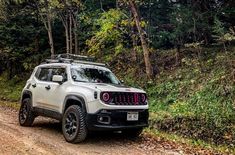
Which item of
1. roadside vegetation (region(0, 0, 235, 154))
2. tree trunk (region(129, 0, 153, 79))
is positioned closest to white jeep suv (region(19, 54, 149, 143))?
roadside vegetation (region(0, 0, 235, 154))

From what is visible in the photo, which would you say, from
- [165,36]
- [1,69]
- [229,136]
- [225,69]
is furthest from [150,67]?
[1,69]

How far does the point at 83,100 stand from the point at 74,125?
73 cm

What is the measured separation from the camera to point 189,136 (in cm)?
1188

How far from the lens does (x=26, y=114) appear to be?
11531 millimetres

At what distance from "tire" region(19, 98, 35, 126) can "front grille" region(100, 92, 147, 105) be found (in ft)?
11.7

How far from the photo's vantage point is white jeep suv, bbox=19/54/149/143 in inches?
347

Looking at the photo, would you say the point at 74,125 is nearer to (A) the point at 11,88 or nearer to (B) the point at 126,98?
(B) the point at 126,98

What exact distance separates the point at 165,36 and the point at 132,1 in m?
2.92

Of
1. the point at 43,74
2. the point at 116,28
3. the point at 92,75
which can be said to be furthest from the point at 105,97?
the point at 116,28

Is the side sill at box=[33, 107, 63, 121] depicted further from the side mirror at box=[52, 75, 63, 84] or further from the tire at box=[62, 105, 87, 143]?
the side mirror at box=[52, 75, 63, 84]

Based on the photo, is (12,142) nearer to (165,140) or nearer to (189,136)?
(165,140)

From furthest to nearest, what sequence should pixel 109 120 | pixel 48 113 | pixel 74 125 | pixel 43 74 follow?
pixel 43 74 < pixel 48 113 < pixel 74 125 < pixel 109 120

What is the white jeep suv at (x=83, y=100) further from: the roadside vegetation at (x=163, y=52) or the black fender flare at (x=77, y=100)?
the roadside vegetation at (x=163, y=52)

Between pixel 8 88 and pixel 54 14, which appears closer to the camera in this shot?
pixel 54 14
